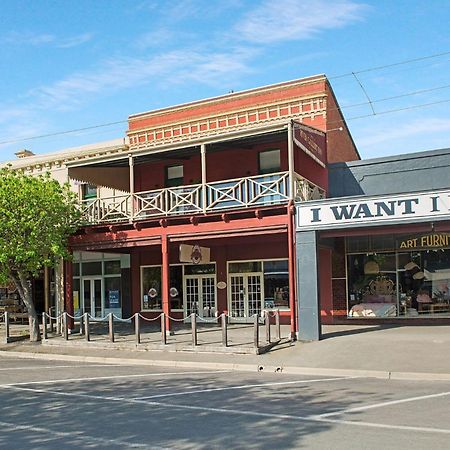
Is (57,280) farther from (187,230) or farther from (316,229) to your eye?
(316,229)

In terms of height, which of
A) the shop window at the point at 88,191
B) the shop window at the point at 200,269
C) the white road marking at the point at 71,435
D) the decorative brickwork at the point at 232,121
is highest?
the decorative brickwork at the point at 232,121

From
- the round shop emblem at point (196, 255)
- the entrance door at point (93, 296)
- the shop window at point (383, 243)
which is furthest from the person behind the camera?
the entrance door at point (93, 296)

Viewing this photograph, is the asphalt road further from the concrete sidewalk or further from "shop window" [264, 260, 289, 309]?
"shop window" [264, 260, 289, 309]

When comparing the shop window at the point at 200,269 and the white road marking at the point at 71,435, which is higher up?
the shop window at the point at 200,269

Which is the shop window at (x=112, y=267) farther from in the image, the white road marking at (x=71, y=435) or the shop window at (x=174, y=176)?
the white road marking at (x=71, y=435)

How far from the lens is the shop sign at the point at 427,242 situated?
2130 centimetres

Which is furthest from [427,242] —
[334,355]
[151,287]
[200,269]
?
[151,287]

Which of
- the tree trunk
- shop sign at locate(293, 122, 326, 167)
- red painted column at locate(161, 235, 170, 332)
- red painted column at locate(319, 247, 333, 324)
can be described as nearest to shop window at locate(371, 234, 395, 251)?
red painted column at locate(319, 247, 333, 324)

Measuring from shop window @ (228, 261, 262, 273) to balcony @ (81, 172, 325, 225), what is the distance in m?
3.45

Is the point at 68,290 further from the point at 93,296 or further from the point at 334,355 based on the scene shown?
the point at 334,355

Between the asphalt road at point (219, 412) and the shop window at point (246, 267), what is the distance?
10147mm

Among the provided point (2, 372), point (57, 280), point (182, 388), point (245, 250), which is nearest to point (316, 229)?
point (245, 250)

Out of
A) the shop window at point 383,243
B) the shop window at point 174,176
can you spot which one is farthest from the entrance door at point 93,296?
the shop window at point 383,243

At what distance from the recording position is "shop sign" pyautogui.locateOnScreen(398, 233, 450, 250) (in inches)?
838
